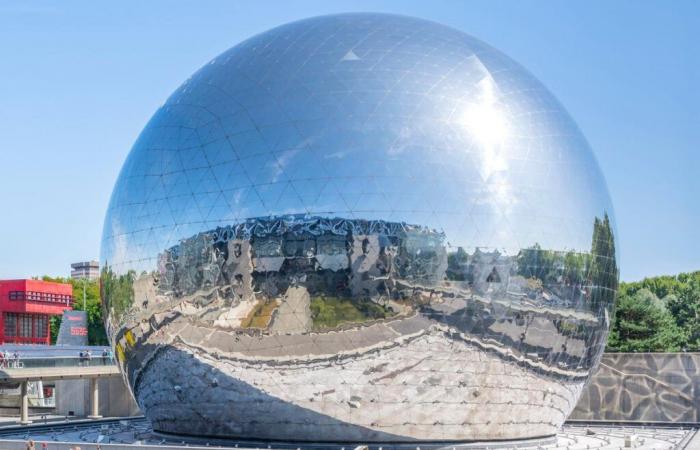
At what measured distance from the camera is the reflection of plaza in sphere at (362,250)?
2333cm

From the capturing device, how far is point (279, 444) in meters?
24.6

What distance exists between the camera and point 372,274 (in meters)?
23.1

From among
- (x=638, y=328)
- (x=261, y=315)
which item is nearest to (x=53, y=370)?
(x=261, y=315)

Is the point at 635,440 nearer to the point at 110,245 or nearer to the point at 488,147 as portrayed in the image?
the point at 488,147

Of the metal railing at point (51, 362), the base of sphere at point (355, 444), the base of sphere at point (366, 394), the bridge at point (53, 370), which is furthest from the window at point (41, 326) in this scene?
the base of sphere at point (366, 394)

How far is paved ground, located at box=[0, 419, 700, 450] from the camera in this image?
973 inches

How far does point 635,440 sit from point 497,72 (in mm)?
11043

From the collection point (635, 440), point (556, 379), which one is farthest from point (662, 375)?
point (556, 379)

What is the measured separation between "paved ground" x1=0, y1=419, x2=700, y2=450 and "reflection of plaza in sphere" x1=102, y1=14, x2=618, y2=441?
35 cm

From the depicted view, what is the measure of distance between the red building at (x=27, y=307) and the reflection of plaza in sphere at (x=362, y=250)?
3212 inches

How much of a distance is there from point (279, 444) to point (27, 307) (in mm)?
85572

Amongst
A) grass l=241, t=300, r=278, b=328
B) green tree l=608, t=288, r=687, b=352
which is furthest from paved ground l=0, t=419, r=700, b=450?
green tree l=608, t=288, r=687, b=352

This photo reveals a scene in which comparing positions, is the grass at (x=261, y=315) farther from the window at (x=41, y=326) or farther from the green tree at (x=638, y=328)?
the window at (x=41, y=326)

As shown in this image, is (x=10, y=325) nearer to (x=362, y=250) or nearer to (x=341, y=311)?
(x=341, y=311)
